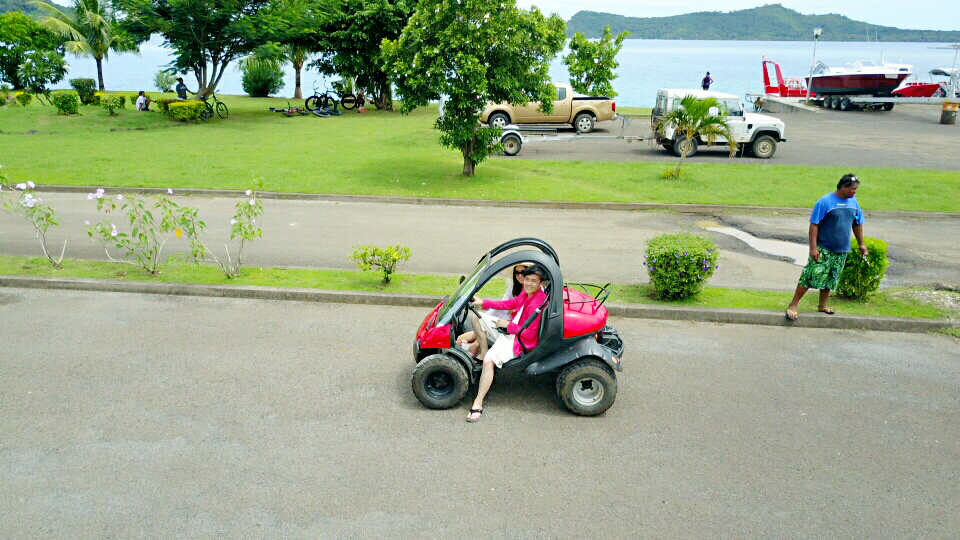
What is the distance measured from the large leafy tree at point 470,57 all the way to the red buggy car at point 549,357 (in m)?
9.94

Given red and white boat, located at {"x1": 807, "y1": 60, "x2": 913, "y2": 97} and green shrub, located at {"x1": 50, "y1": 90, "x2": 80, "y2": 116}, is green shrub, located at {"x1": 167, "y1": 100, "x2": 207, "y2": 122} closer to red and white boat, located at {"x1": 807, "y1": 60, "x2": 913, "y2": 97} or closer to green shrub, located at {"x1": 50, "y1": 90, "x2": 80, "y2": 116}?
green shrub, located at {"x1": 50, "y1": 90, "x2": 80, "y2": 116}

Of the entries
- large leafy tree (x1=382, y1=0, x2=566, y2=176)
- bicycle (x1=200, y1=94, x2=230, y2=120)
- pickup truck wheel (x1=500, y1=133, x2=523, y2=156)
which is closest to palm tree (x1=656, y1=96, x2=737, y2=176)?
large leafy tree (x1=382, y1=0, x2=566, y2=176)

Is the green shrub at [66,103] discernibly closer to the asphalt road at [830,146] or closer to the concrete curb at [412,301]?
the asphalt road at [830,146]

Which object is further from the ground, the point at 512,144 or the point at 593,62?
A: the point at 593,62

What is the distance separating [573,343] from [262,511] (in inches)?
114

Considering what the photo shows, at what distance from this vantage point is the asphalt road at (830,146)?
21375mm

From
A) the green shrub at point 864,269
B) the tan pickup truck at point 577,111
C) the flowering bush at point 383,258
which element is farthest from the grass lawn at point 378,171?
the green shrub at point 864,269

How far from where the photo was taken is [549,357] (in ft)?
20.8

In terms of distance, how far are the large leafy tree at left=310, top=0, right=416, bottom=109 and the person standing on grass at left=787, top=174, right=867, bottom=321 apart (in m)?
25.6

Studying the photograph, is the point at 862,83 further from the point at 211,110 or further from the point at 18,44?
the point at 18,44

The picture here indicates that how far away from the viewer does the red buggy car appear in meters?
6.17

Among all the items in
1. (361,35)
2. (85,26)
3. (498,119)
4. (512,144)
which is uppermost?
(85,26)

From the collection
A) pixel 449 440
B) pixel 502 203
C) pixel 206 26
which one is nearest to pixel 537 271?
pixel 449 440

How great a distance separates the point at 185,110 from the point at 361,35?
8.73 m
